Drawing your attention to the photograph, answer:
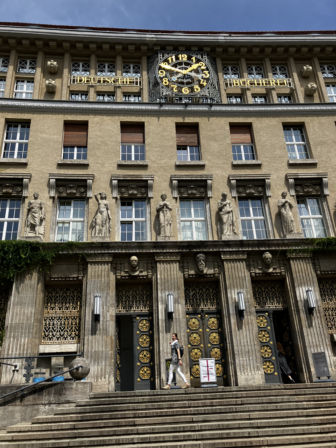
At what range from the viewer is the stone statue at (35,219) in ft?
56.7

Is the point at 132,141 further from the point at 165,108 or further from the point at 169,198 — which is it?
the point at 169,198

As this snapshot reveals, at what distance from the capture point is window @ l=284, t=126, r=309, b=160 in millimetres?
20938

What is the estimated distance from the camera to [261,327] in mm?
17172

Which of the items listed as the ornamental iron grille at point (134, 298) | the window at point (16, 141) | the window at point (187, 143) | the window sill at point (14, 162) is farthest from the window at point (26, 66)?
the ornamental iron grille at point (134, 298)

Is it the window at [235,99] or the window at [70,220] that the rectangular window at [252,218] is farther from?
the window at [70,220]

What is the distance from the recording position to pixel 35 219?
57.1ft

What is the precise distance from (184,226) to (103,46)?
1177 cm

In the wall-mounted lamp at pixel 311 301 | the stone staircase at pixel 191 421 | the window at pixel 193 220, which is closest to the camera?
the stone staircase at pixel 191 421

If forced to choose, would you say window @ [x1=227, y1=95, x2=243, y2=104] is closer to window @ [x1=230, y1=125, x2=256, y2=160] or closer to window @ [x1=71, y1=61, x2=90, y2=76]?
window @ [x1=230, y1=125, x2=256, y2=160]

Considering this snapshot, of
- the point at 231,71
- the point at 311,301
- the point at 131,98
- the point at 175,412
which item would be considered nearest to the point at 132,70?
the point at 131,98

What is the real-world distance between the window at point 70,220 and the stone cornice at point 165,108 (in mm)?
5172

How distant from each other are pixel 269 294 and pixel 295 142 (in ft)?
28.5

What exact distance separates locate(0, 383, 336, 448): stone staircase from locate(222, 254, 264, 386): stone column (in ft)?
12.0

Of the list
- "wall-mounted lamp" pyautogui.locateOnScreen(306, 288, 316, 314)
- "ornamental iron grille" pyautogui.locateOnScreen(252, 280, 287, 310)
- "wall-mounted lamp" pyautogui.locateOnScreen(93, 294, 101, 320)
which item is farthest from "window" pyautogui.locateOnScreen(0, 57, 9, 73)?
"wall-mounted lamp" pyautogui.locateOnScreen(306, 288, 316, 314)
